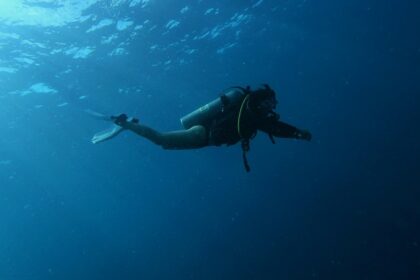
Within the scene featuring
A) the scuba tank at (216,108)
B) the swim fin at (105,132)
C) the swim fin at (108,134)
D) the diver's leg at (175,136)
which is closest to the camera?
the scuba tank at (216,108)

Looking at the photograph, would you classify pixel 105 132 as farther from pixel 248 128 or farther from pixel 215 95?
pixel 215 95

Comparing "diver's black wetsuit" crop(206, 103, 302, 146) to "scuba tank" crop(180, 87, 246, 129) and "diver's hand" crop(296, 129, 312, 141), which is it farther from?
"scuba tank" crop(180, 87, 246, 129)

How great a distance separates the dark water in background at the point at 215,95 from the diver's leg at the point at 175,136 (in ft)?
45.3

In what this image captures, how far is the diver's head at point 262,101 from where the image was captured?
7505mm

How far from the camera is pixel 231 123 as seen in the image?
25.5 feet

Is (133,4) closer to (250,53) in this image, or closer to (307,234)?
(250,53)

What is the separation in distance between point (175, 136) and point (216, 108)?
3.35 ft

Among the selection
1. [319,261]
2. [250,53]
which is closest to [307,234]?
[319,261]

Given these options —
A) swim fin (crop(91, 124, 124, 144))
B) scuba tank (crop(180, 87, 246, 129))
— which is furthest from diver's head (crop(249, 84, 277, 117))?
swim fin (crop(91, 124, 124, 144))

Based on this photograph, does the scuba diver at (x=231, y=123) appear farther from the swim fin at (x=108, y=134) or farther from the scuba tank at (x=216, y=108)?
the swim fin at (x=108, y=134)

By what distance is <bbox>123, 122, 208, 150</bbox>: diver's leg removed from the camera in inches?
317

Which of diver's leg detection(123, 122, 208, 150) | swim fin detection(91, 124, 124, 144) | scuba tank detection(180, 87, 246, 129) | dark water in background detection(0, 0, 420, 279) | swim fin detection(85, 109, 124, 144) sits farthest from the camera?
dark water in background detection(0, 0, 420, 279)

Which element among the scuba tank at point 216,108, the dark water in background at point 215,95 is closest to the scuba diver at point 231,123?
the scuba tank at point 216,108

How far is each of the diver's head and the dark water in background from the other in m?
15.1
